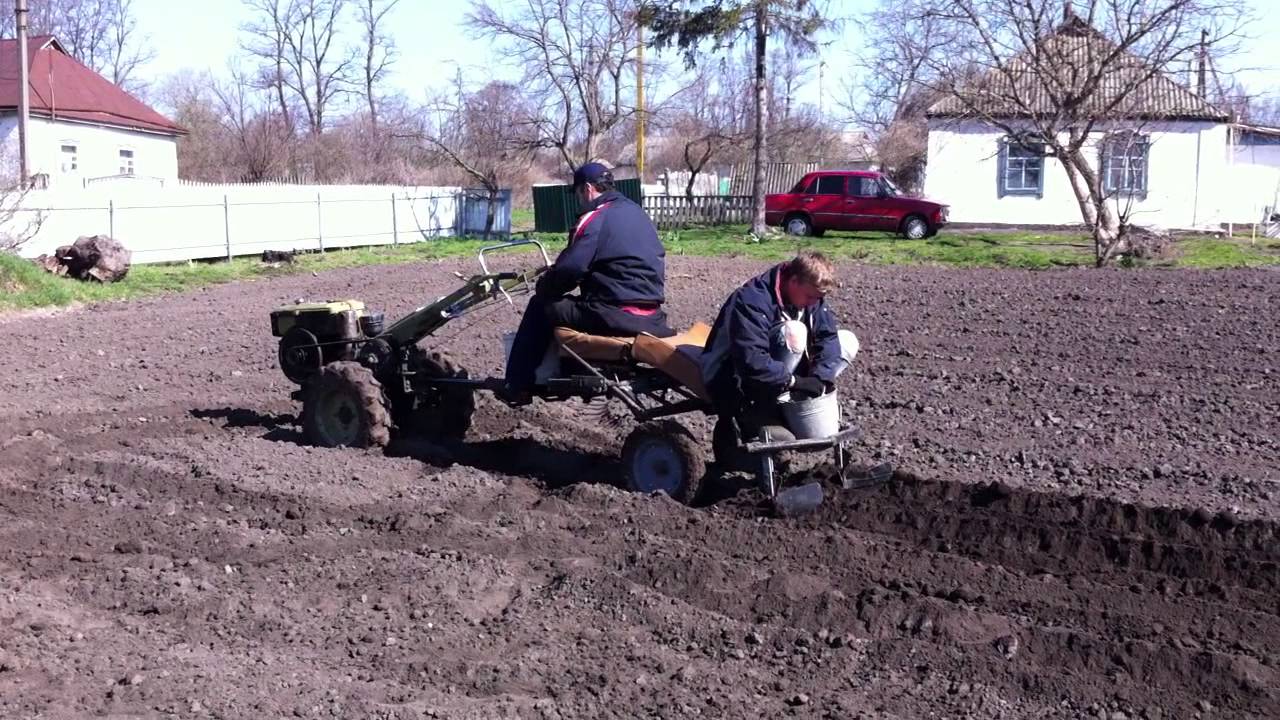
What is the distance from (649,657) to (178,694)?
1.67m

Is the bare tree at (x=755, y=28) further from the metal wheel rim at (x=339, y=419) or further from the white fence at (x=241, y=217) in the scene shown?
the metal wheel rim at (x=339, y=419)

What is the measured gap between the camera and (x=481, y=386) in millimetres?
7938

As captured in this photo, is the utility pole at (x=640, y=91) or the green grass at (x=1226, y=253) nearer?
the green grass at (x=1226, y=253)

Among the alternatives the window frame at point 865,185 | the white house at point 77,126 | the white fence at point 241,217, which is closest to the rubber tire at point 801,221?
the window frame at point 865,185

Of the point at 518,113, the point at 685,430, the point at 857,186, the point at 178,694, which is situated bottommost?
the point at 178,694

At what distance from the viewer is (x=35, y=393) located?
10633 mm

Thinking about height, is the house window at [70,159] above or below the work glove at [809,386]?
above

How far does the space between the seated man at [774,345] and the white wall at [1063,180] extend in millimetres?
25382

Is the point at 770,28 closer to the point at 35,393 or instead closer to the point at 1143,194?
the point at 1143,194

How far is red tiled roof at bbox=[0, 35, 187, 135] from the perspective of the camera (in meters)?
34.6

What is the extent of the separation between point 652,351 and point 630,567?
1536 millimetres

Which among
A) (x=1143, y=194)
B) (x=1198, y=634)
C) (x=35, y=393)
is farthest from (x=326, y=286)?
(x=1143, y=194)

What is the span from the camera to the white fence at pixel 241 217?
69.4 ft

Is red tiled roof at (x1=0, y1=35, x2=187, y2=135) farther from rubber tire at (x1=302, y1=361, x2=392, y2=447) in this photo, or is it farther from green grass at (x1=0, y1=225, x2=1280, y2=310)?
rubber tire at (x1=302, y1=361, x2=392, y2=447)
